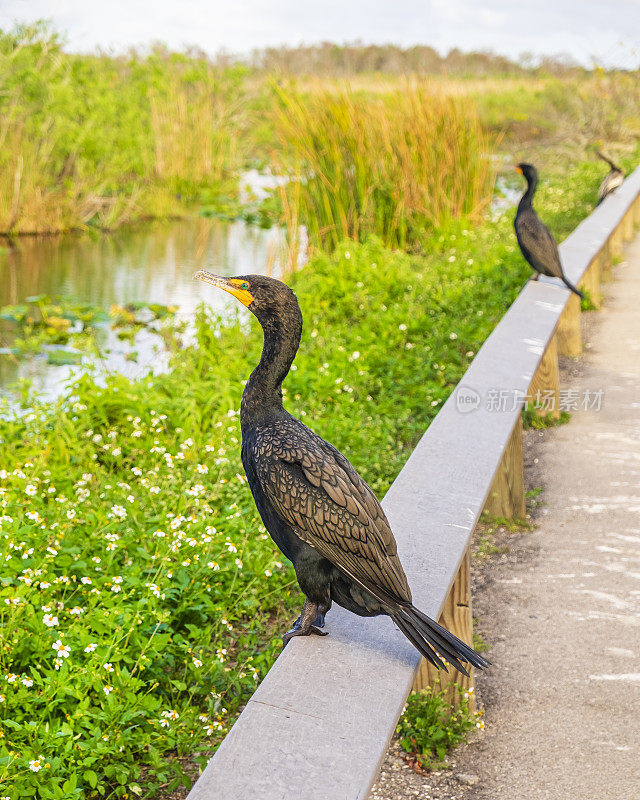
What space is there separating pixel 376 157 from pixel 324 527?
637 centimetres

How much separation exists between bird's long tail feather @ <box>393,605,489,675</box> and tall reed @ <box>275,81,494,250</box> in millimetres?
6186

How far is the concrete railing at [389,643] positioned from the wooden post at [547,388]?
0.35 metres

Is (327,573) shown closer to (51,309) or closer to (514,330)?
(514,330)

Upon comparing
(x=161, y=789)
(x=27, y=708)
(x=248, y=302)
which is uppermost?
(x=248, y=302)

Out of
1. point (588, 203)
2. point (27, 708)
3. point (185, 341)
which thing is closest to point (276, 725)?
point (27, 708)

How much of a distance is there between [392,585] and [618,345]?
3930 mm

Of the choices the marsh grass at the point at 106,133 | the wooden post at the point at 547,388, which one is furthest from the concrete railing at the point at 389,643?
the marsh grass at the point at 106,133

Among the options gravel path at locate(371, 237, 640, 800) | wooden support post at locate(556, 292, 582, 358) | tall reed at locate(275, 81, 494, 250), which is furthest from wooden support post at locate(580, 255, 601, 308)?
tall reed at locate(275, 81, 494, 250)

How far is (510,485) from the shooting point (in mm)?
3184

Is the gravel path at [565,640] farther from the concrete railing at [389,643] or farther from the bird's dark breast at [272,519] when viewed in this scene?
the bird's dark breast at [272,519]

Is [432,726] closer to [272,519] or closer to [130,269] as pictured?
[272,519]

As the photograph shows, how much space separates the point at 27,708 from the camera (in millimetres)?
2088

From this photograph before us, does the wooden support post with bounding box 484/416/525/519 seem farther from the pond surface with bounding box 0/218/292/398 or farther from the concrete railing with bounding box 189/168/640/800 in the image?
the pond surface with bounding box 0/218/292/398

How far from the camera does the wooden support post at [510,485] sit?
10.3 feet
